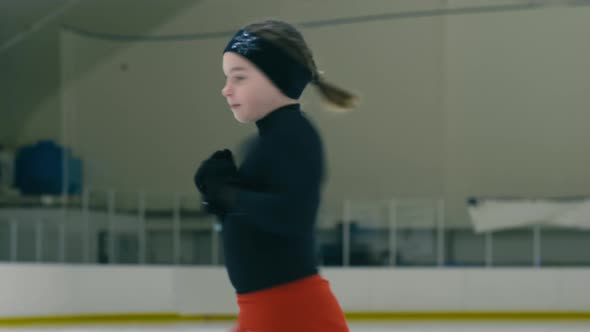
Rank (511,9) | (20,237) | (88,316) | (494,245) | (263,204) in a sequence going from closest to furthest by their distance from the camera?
(263,204) → (88,316) → (20,237) → (494,245) → (511,9)

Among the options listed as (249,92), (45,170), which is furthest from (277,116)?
(45,170)

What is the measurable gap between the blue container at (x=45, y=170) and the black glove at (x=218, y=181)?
26.8ft

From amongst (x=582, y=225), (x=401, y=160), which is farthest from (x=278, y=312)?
(x=401, y=160)

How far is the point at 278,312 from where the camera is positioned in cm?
154

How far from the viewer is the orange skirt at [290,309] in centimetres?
154

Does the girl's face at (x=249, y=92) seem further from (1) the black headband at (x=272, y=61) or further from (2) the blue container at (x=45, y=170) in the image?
(2) the blue container at (x=45, y=170)

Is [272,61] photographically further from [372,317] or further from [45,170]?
[45,170]

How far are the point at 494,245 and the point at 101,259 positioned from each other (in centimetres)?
377

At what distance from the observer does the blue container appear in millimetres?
9672

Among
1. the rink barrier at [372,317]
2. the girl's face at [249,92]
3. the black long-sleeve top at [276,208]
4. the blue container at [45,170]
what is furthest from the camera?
the blue container at [45,170]

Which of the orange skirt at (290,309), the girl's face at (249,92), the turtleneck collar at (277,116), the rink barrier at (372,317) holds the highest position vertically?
the girl's face at (249,92)

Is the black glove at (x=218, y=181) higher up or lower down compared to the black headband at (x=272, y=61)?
lower down

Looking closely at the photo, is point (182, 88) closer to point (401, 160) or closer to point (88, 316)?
point (401, 160)

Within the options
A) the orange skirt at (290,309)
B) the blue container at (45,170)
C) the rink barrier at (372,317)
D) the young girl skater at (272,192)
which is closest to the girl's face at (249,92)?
the young girl skater at (272,192)
